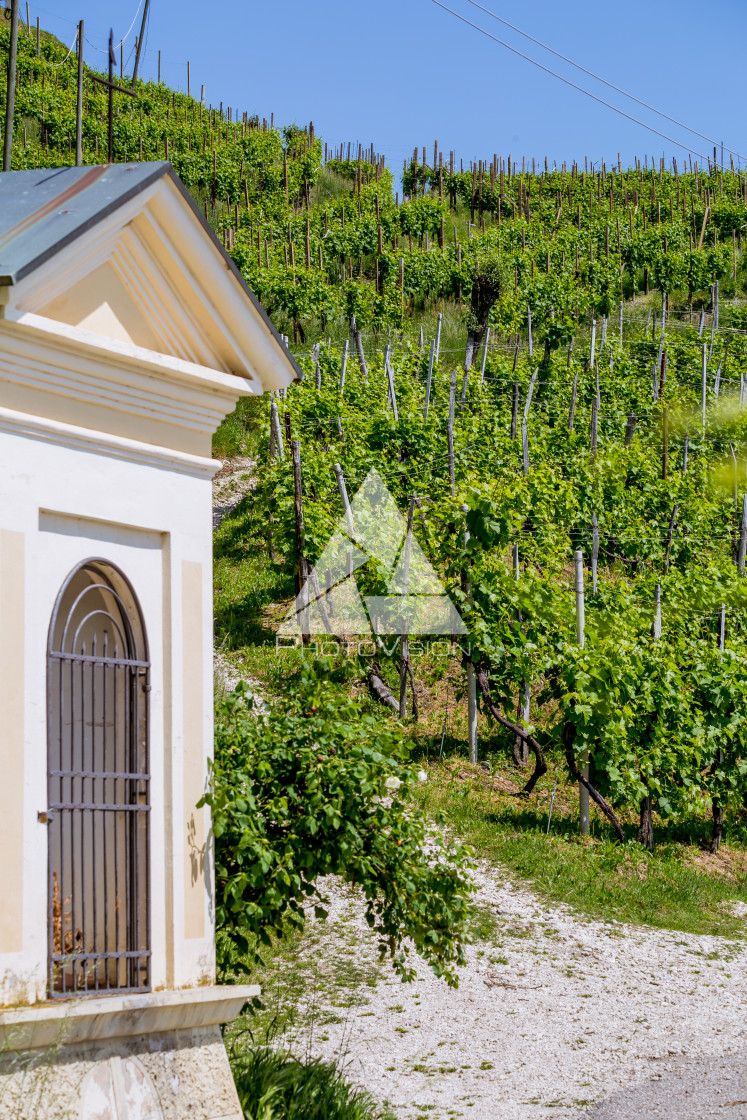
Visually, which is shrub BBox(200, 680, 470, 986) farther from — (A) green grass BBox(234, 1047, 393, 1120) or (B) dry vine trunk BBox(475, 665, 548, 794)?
(B) dry vine trunk BBox(475, 665, 548, 794)

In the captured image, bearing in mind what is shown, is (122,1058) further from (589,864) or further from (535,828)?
(535,828)

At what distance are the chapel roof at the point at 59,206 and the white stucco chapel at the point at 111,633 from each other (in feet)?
0.04

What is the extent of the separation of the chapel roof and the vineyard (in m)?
7.43

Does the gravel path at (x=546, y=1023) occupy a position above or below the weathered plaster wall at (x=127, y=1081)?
below

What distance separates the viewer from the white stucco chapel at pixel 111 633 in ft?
12.0

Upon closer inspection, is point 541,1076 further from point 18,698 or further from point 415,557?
point 415,557

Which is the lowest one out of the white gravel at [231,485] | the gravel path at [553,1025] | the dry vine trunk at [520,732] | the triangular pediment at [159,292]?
the gravel path at [553,1025]

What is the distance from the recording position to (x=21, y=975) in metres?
3.56

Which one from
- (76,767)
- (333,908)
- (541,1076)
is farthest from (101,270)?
(333,908)

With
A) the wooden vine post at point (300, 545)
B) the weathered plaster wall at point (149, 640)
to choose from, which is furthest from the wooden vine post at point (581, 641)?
the weathered plaster wall at point (149, 640)

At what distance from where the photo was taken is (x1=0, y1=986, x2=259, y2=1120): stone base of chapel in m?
3.43

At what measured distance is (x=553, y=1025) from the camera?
24.1 ft

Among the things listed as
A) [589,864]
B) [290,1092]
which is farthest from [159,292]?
[589,864]

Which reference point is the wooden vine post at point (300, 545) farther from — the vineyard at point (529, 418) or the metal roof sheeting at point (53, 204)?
the metal roof sheeting at point (53, 204)
